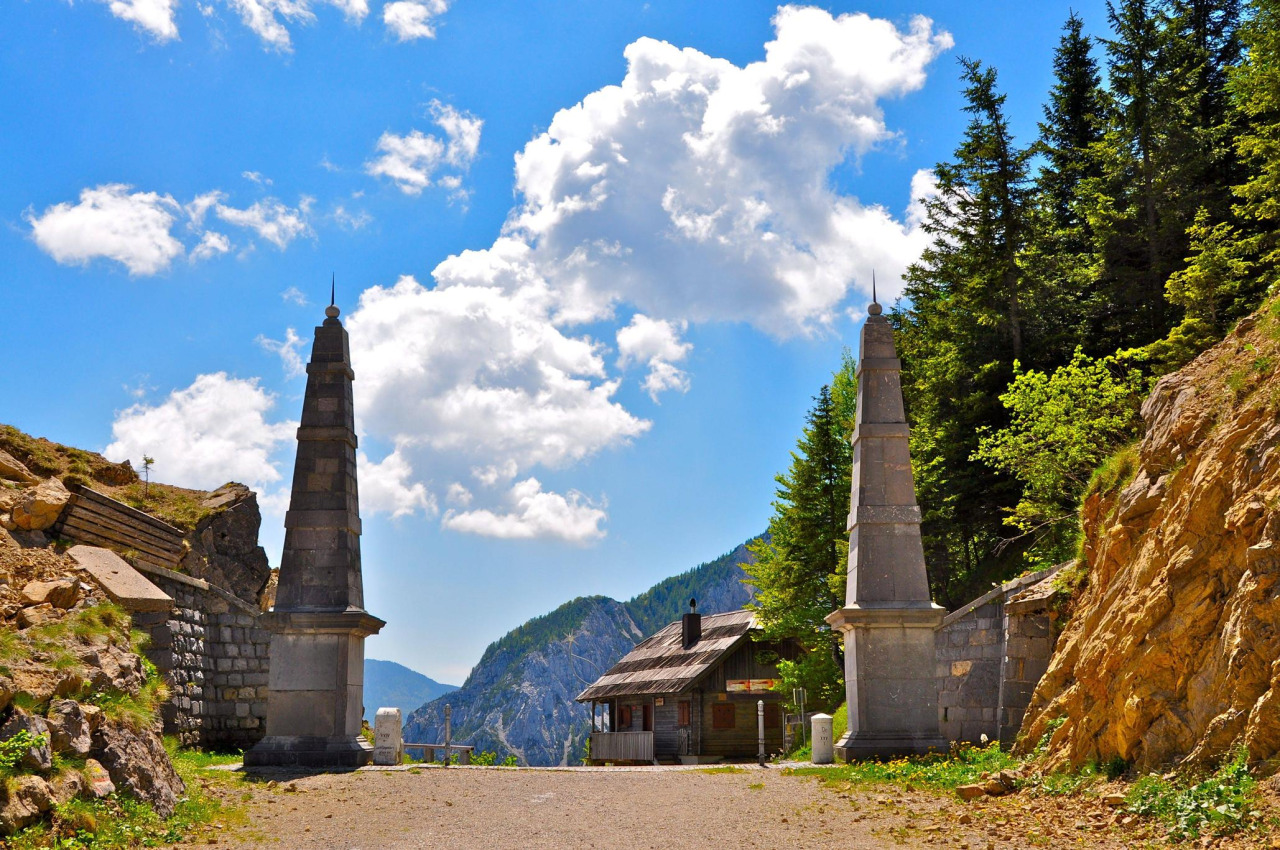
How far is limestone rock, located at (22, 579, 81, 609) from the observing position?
11.6 meters

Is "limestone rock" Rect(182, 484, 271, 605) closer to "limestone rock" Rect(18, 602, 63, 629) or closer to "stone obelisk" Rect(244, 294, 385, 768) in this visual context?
"stone obelisk" Rect(244, 294, 385, 768)

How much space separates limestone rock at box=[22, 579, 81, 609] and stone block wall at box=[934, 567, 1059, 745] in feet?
45.0

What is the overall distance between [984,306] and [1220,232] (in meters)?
9.82

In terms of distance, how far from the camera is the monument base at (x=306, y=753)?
14672 mm

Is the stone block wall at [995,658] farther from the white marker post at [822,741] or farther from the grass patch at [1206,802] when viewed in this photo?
the grass patch at [1206,802]

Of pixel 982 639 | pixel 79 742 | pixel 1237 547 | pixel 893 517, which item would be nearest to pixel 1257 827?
pixel 1237 547

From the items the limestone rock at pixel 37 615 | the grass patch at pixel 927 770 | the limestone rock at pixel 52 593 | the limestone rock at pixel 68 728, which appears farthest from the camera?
the grass patch at pixel 927 770

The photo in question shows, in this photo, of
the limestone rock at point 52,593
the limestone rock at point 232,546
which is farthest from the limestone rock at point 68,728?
the limestone rock at point 232,546

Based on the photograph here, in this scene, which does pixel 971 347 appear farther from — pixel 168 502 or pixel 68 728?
pixel 68 728

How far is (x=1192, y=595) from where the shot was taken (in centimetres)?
1013

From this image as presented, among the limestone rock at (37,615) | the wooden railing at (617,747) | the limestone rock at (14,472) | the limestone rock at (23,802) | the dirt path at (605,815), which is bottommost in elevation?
the wooden railing at (617,747)

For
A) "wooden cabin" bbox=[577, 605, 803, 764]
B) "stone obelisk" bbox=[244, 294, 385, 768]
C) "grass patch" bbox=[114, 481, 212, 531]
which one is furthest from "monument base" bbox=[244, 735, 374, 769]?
"wooden cabin" bbox=[577, 605, 803, 764]

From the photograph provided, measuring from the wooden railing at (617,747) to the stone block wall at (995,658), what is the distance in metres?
15.4

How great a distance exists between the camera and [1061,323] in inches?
1293
